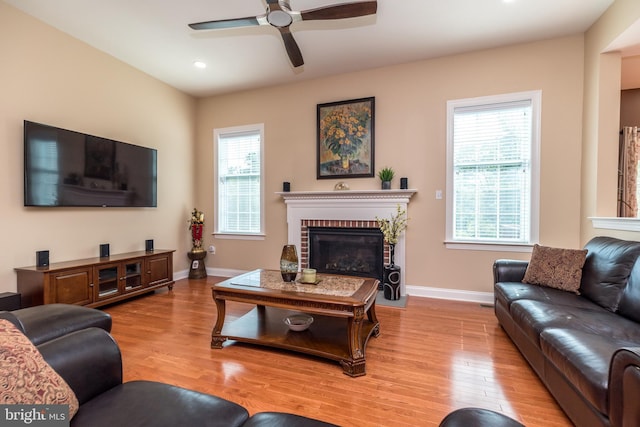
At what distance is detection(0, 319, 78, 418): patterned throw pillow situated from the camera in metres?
0.85

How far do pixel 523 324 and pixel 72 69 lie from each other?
200 inches

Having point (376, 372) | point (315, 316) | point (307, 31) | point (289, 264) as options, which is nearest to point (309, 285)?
point (289, 264)

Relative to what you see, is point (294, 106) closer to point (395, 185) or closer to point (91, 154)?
point (395, 185)

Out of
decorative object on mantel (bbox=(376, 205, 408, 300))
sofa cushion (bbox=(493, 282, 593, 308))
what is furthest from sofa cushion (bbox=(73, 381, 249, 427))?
decorative object on mantel (bbox=(376, 205, 408, 300))

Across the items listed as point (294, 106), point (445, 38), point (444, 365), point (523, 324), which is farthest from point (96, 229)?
point (445, 38)

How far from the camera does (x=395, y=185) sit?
4.02 m

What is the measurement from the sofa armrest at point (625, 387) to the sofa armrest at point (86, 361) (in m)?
2.02

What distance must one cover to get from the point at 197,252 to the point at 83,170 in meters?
1.99

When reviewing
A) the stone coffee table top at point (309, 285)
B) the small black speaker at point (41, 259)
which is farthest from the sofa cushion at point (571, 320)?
the small black speaker at point (41, 259)

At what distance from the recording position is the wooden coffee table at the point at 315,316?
2.08 metres

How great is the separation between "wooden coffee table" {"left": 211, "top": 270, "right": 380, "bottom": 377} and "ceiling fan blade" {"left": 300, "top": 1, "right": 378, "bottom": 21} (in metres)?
2.20

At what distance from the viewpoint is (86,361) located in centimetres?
117

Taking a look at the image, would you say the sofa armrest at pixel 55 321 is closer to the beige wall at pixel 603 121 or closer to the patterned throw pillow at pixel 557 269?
the patterned throw pillow at pixel 557 269

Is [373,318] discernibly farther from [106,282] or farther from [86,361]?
[106,282]
